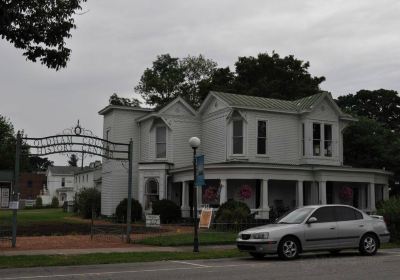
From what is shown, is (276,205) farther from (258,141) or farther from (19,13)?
(19,13)

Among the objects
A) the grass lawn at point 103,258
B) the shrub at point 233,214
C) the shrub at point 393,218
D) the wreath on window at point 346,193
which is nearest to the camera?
the grass lawn at point 103,258

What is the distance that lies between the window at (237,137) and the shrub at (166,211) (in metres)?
4.87

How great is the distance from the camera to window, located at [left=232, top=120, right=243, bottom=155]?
3350 centimetres

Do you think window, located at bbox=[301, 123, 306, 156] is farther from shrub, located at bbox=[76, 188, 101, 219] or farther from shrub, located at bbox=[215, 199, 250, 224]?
shrub, located at bbox=[76, 188, 101, 219]

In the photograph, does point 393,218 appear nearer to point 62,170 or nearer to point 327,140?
point 327,140

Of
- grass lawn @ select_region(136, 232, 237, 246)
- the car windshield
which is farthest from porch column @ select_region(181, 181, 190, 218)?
the car windshield

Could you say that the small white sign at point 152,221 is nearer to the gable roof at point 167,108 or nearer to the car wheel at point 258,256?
the car wheel at point 258,256

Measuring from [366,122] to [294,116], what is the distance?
9.66m

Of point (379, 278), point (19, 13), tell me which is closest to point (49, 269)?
point (19, 13)

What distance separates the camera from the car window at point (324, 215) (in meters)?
16.6

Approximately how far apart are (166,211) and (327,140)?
11.3m

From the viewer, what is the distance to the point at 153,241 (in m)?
21.1

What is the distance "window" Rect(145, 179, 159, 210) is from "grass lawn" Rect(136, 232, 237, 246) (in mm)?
12482

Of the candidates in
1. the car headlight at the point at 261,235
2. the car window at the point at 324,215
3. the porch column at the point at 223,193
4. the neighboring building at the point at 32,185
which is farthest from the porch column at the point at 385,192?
the neighboring building at the point at 32,185
